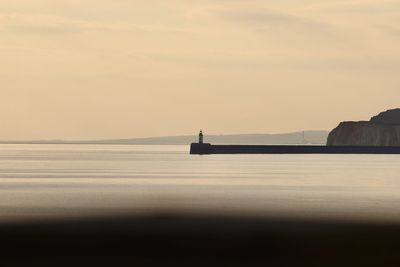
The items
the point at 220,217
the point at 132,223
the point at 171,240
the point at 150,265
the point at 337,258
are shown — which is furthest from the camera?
the point at 220,217

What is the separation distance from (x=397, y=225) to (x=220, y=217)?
9737mm

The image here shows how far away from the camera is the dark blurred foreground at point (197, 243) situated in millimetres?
28906

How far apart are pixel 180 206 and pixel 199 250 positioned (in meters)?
28.5

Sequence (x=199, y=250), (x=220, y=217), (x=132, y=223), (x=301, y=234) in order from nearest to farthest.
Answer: (x=199, y=250)
(x=301, y=234)
(x=132, y=223)
(x=220, y=217)

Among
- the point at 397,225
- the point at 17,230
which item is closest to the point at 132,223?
the point at 17,230

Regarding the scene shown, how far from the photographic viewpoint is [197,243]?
3469cm

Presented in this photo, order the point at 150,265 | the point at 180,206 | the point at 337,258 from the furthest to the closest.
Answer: the point at 180,206, the point at 337,258, the point at 150,265

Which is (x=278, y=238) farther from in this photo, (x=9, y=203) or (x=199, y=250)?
(x=9, y=203)

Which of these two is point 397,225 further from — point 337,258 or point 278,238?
point 337,258

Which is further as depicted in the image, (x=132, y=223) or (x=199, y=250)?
(x=132, y=223)

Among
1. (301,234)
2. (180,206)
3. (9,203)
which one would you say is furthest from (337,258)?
(9,203)

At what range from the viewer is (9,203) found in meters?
63.4

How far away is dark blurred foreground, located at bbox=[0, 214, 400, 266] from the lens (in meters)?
28.9

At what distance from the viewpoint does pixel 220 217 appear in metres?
51.0
